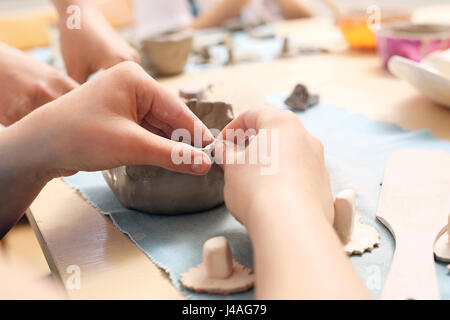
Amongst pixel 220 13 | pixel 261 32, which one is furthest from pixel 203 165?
pixel 220 13

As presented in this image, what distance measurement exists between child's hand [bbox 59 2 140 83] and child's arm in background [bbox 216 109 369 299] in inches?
14.0

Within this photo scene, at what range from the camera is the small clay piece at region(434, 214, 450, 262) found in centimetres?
40

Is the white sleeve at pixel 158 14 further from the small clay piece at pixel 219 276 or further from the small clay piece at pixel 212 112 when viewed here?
the small clay piece at pixel 219 276

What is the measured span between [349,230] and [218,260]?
0.13m

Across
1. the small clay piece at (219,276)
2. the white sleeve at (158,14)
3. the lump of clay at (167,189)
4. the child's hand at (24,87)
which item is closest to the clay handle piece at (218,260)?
the small clay piece at (219,276)

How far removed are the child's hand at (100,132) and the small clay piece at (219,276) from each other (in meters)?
0.10

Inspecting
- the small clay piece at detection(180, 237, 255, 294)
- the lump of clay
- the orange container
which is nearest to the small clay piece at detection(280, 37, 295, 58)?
the orange container

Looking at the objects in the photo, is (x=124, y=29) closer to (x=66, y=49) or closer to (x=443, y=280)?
(x=66, y=49)

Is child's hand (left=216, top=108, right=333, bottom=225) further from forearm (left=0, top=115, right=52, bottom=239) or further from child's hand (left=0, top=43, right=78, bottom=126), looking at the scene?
child's hand (left=0, top=43, right=78, bottom=126)

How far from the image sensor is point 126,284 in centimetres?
40

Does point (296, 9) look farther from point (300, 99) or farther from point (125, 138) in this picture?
point (125, 138)

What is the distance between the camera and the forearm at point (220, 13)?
1.53m

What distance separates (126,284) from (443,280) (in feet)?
0.87

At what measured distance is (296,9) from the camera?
1662mm
